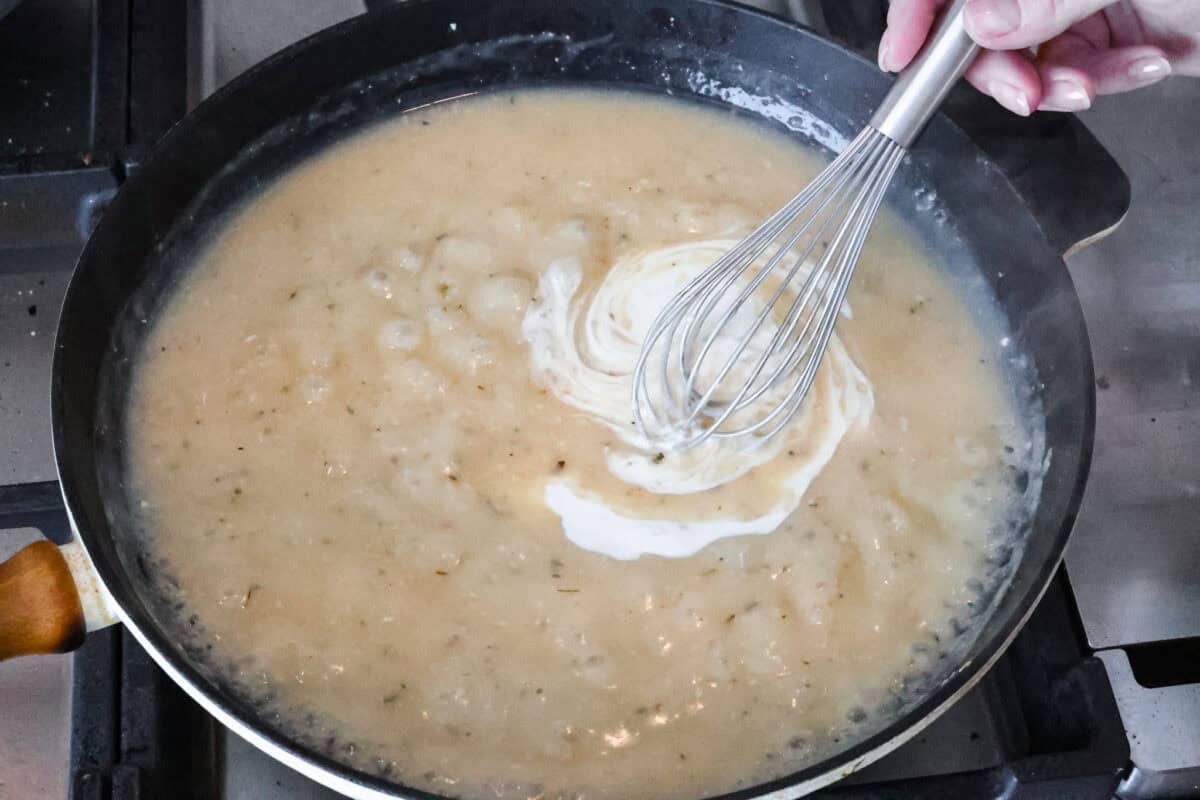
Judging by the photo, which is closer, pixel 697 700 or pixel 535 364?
pixel 697 700

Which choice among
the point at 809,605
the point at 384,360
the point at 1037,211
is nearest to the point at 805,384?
the point at 809,605

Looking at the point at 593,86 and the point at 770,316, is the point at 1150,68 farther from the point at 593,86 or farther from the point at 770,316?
the point at 593,86

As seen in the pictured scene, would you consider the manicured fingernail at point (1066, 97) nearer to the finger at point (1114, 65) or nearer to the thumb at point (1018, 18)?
the finger at point (1114, 65)

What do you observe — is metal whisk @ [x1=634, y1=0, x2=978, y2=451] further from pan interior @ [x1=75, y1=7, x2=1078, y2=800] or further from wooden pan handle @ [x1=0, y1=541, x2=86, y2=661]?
wooden pan handle @ [x1=0, y1=541, x2=86, y2=661]

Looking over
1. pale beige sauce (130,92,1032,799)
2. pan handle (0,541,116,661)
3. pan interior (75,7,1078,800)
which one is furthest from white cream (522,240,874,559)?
pan handle (0,541,116,661)

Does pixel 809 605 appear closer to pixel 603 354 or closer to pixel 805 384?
pixel 805 384

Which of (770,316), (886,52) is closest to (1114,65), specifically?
(886,52)

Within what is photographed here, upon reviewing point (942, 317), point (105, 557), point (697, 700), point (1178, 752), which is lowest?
point (1178, 752)
